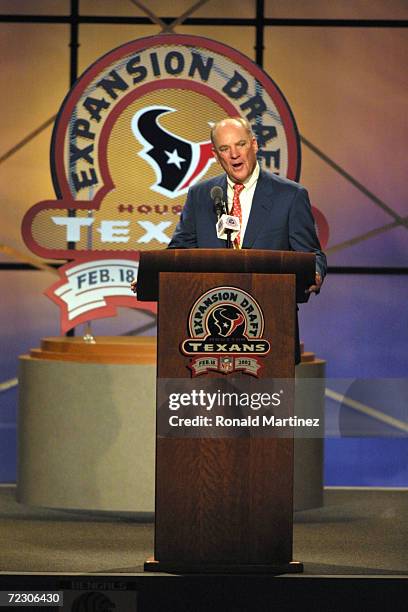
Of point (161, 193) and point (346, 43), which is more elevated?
point (346, 43)

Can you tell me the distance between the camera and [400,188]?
7074 millimetres

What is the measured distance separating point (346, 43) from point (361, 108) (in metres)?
0.35

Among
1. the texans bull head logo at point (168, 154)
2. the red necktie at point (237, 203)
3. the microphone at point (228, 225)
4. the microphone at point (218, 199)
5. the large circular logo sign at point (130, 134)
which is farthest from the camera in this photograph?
the texans bull head logo at point (168, 154)

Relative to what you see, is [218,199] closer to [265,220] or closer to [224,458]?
[265,220]

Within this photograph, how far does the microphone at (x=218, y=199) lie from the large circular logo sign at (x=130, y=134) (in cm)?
243

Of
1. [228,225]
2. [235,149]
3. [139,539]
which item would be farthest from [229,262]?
[139,539]

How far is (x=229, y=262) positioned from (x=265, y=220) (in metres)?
0.44

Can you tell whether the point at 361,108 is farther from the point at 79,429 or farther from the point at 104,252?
the point at 79,429

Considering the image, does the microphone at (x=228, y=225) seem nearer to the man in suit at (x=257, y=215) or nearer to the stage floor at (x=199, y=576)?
the man in suit at (x=257, y=215)

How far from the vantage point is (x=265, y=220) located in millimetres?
4184

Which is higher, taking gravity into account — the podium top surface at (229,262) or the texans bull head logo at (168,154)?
the texans bull head logo at (168,154)

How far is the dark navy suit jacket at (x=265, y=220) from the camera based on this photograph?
4.18 metres

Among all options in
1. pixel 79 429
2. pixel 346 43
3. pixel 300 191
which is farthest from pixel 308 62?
pixel 300 191

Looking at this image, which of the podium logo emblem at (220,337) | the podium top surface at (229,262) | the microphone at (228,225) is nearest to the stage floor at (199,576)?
the podium logo emblem at (220,337)
